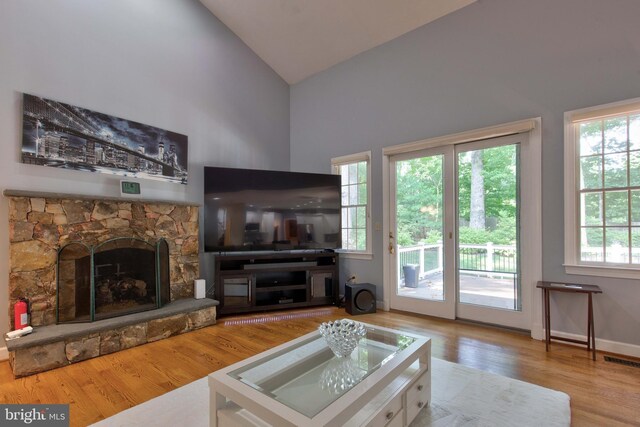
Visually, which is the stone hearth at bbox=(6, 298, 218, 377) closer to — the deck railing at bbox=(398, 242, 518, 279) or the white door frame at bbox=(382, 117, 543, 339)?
the deck railing at bbox=(398, 242, 518, 279)

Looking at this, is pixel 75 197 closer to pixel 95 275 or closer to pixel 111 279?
pixel 95 275

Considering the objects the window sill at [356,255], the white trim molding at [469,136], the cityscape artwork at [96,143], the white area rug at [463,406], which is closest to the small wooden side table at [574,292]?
the white area rug at [463,406]

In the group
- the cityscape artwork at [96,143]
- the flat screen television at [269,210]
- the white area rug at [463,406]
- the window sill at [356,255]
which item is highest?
the cityscape artwork at [96,143]

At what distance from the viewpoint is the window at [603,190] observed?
2.60m

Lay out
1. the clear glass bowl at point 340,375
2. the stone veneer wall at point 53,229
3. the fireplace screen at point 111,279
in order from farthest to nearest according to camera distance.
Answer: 1. the fireplace screen at point 111,279
2. the stone veneer wall at point 53,229
3. the clear glass bowl at point 340,375

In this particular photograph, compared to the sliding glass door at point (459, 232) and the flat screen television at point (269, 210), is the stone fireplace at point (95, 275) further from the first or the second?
the sliding glass door at point (459, 232)

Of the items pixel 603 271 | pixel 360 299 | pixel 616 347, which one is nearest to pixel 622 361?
pixel 616 347

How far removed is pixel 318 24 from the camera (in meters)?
3.94

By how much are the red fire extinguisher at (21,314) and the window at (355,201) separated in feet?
11.5

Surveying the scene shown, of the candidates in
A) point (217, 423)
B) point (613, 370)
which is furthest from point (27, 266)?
point (613, 370)

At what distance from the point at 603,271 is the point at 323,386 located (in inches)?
111

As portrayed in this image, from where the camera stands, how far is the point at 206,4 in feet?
13.2

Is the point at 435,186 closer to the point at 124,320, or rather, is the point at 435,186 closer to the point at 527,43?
the point at 527,43

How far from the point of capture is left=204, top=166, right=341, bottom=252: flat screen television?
378 cm
